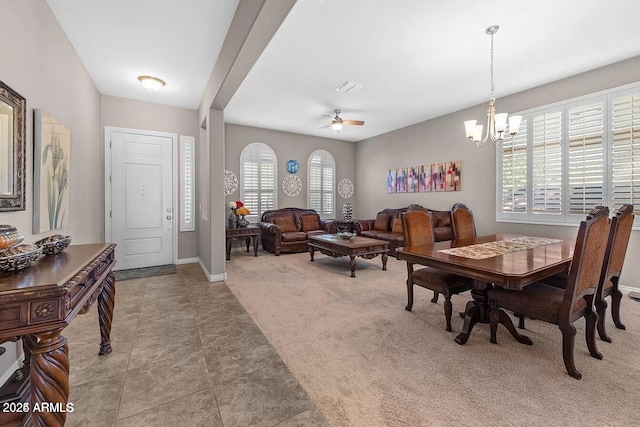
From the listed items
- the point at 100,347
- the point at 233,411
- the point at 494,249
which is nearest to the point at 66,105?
the point at 100,347

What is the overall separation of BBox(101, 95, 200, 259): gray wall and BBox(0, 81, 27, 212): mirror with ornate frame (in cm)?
283

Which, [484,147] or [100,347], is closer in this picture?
[100,347]

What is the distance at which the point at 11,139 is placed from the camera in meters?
1.76

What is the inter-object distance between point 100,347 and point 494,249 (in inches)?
134

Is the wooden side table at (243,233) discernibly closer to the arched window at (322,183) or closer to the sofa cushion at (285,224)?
the sofa cushion at (285,224)

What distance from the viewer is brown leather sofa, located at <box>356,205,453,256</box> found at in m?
5.29

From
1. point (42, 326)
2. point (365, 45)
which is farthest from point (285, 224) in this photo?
point (42, 326)

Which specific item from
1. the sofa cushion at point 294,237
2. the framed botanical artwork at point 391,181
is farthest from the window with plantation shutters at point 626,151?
the sofa cushion at point 294,237

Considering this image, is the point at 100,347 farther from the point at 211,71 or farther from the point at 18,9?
the point at 211,71

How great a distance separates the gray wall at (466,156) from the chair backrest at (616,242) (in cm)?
177

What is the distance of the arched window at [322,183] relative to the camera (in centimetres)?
726

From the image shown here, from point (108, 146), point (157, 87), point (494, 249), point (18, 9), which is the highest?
point (157, 87)

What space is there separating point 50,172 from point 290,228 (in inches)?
171

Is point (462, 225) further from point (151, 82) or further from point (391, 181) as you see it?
point (151, 82)
